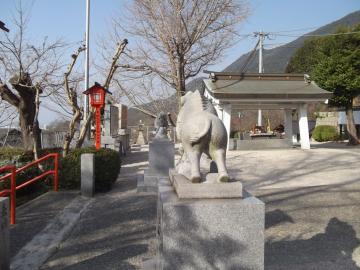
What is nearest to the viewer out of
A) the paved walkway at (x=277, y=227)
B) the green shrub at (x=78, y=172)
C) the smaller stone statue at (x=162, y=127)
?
the paved walkway at (x=277, y=227)

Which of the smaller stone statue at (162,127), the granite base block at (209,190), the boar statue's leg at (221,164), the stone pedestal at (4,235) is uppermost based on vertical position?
the smaller stone statue at (162,127)

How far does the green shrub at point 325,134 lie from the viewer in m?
27.7

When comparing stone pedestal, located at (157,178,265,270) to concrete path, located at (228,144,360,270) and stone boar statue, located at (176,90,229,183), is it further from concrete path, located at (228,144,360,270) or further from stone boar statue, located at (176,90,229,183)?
concrete path, located at (228,144,360,270)

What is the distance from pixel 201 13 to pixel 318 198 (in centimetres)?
1293

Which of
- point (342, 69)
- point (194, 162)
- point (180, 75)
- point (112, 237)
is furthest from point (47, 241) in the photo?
point (342, 69)

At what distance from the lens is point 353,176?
10445 millimetres

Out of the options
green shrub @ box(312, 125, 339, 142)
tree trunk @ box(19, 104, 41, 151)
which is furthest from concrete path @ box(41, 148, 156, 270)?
green shrub @ box(312, 125, 339, 142)

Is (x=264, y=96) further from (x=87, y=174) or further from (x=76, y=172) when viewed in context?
(x=87, y=174)

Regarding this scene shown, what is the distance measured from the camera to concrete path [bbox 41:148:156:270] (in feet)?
14.3

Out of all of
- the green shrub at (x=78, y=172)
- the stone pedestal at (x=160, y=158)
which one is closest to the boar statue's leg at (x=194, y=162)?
the green shrub at (x=78, y=172)

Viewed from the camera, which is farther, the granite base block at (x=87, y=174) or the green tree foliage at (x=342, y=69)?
the green tree foliage at (x=342, y=69)

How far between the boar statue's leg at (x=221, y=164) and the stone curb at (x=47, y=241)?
240 centimetres

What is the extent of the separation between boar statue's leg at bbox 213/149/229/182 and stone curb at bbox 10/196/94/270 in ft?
7.87

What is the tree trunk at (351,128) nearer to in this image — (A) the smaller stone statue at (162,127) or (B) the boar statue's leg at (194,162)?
(A) the smaller stone statue at (162,127)
